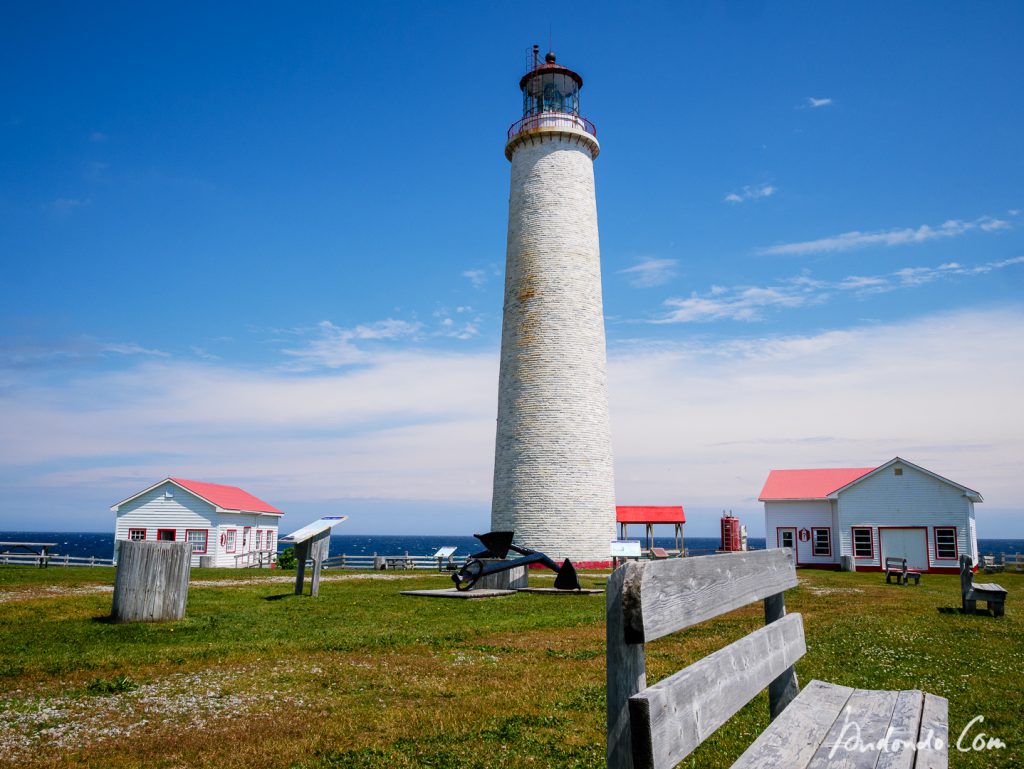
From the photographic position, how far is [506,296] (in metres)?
31.8

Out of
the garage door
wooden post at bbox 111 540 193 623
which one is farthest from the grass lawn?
the garage door

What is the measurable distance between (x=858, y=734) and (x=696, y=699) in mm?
1741

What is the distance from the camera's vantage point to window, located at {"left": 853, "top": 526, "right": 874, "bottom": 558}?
3647cm

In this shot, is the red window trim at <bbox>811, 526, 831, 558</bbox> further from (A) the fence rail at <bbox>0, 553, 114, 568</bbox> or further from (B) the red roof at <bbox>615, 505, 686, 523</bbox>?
(A) the fence rail at <bbox>0, 553, 114, 568</bbox>

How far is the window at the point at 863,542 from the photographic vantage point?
120ft

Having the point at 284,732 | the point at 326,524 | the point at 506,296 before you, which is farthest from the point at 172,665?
the point at 506,296

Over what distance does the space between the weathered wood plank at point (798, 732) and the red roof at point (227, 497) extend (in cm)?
3737

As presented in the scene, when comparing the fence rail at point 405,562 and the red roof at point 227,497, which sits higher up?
the red roof at point 227,497

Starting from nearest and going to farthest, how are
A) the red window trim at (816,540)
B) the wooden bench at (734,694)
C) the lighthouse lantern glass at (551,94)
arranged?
the wooden bench at (734,694)
the lighthouse lantern glass at (551,94)
the red window trim at (816,540)

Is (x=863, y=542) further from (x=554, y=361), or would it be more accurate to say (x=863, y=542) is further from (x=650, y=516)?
(x=554, y=361)

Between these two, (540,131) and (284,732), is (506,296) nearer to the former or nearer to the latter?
(540,131)

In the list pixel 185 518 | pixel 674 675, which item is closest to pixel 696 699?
pixel 674 675

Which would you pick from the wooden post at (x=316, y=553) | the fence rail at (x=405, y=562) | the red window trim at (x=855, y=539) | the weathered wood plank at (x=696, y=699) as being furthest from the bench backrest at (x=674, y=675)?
the red window trim at (x=855, y=539)

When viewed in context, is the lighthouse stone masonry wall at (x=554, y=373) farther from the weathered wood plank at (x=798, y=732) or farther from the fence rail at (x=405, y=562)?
the weathered wood plank at (x=798, y=732)
